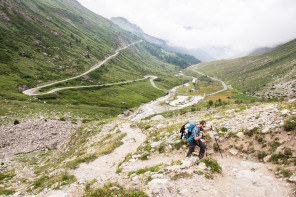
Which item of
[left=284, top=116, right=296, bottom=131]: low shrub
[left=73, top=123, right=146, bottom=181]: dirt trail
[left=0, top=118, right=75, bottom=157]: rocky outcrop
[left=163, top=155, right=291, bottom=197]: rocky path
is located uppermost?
[left=284, top=116, right=296, bottom=131]: low shrub

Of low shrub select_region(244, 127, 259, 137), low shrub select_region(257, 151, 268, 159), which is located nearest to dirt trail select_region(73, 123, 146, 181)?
low shrub select_region(257, 151, 268, 159)

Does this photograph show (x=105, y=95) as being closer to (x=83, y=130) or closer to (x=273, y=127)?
(x=83, y=130)

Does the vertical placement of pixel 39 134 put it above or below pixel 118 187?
below

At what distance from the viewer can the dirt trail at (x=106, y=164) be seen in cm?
1479

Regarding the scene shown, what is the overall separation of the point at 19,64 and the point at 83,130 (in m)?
127

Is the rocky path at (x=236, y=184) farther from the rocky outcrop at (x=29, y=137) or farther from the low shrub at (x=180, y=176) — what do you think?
the rocky outcrop at (x=29, y=137)

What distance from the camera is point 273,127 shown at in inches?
468

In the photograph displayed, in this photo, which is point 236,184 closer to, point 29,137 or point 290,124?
point 290,124

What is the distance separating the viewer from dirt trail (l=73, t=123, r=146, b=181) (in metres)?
14.8

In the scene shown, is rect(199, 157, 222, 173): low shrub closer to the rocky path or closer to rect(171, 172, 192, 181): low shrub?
the rocky path

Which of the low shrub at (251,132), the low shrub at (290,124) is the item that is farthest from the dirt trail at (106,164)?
the low shrub at (290,124)

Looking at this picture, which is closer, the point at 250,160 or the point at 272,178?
the point at 272,178

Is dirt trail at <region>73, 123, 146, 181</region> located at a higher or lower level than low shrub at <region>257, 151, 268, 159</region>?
lower

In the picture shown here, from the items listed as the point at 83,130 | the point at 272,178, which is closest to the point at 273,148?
the point at 272,178
